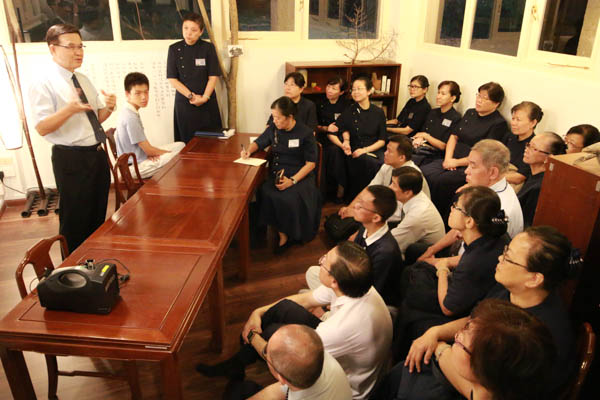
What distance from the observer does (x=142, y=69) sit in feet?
15.3

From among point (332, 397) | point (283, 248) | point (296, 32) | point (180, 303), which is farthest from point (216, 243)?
point (296, 32)

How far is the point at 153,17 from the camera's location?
461 cm

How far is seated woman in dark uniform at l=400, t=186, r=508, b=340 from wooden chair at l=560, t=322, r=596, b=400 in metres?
0.47

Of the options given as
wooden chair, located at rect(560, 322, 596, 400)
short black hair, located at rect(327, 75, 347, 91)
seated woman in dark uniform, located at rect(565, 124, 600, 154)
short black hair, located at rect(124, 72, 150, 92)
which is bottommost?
wooden chair, located at rect(560, 322, 596, 400)

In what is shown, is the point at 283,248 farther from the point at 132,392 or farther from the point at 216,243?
the point at 132,392

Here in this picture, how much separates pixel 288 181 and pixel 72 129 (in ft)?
5.14

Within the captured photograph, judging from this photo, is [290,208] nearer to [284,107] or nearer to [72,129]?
[284,107]

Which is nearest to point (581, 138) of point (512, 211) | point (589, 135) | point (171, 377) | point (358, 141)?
point (589, 135)

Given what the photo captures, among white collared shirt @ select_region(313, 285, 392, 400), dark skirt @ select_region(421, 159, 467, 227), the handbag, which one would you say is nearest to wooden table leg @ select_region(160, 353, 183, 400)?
white collared shirt @ select_region(313, 285, 392, 400)

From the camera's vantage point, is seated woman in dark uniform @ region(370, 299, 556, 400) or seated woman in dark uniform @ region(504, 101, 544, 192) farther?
seated woman in dark uniform @ region(504, 101, 544, 192)

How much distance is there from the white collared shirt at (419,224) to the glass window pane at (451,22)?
2.57 metres

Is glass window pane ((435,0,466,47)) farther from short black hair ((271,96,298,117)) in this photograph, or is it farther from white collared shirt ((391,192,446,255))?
white collared shirt ((391,192,446,255))

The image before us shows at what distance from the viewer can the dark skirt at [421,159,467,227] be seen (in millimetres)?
3953

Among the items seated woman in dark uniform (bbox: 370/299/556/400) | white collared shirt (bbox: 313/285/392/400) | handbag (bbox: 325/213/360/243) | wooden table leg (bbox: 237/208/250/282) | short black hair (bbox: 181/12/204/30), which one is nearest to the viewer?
seated woman in dark uniform (bbox: 370/299/556/400)
